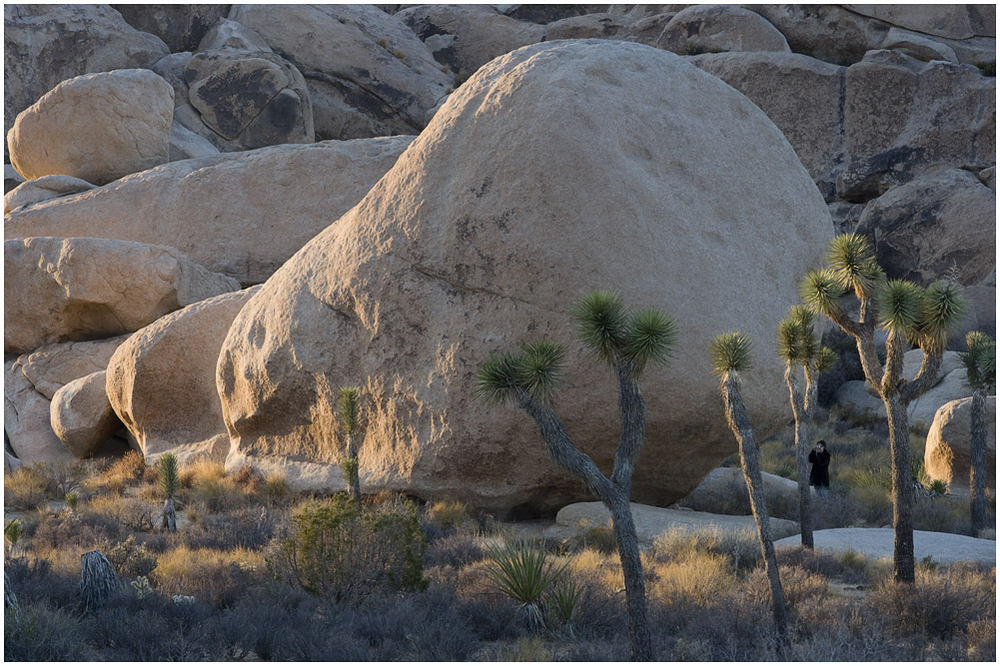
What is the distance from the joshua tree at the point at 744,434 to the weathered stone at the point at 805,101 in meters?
24.2

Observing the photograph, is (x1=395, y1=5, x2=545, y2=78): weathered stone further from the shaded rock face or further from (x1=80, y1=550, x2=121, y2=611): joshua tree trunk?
(x1=80, y1=550, x2=121, y2=611): joshua tree trunk

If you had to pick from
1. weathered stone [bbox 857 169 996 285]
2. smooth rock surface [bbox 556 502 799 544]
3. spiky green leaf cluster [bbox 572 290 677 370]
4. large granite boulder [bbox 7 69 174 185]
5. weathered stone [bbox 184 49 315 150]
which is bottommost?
smooth rock surface [bbox 556 502 799 544]

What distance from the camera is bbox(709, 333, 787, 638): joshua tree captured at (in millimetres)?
7574

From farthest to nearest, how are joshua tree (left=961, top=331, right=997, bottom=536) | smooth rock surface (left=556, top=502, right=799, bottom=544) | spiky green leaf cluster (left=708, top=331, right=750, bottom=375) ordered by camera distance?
joshua tree (left=961, top=331, right=997, bottom=536) < smooth rock surface (left=556, top=502, right=799, bottom=544) < spiky green leaf cluster (left=708, top=331, right=750, bottom=375)

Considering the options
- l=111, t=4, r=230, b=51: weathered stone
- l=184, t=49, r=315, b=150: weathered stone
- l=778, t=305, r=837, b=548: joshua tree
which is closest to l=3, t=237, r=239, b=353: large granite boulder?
l=184, t=49, r=315, b=150: weathered stone

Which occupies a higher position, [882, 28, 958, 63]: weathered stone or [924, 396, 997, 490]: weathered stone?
[882, 28, 958, 63]: weathered stone

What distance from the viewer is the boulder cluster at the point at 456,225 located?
446 inches

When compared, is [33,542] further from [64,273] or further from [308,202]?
[308,202]

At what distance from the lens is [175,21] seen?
35000 mm

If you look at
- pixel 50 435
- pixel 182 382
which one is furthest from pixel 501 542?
pixel 50 435

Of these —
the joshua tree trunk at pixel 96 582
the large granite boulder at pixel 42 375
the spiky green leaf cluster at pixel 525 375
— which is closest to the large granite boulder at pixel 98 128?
the large granite boulder at pixel 42 375

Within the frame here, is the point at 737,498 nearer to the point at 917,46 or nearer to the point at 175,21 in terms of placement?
the point at 917,46

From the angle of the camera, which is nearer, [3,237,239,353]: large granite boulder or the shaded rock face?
the shaded rock face

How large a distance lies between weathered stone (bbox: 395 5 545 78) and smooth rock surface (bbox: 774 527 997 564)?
30.0 meters
